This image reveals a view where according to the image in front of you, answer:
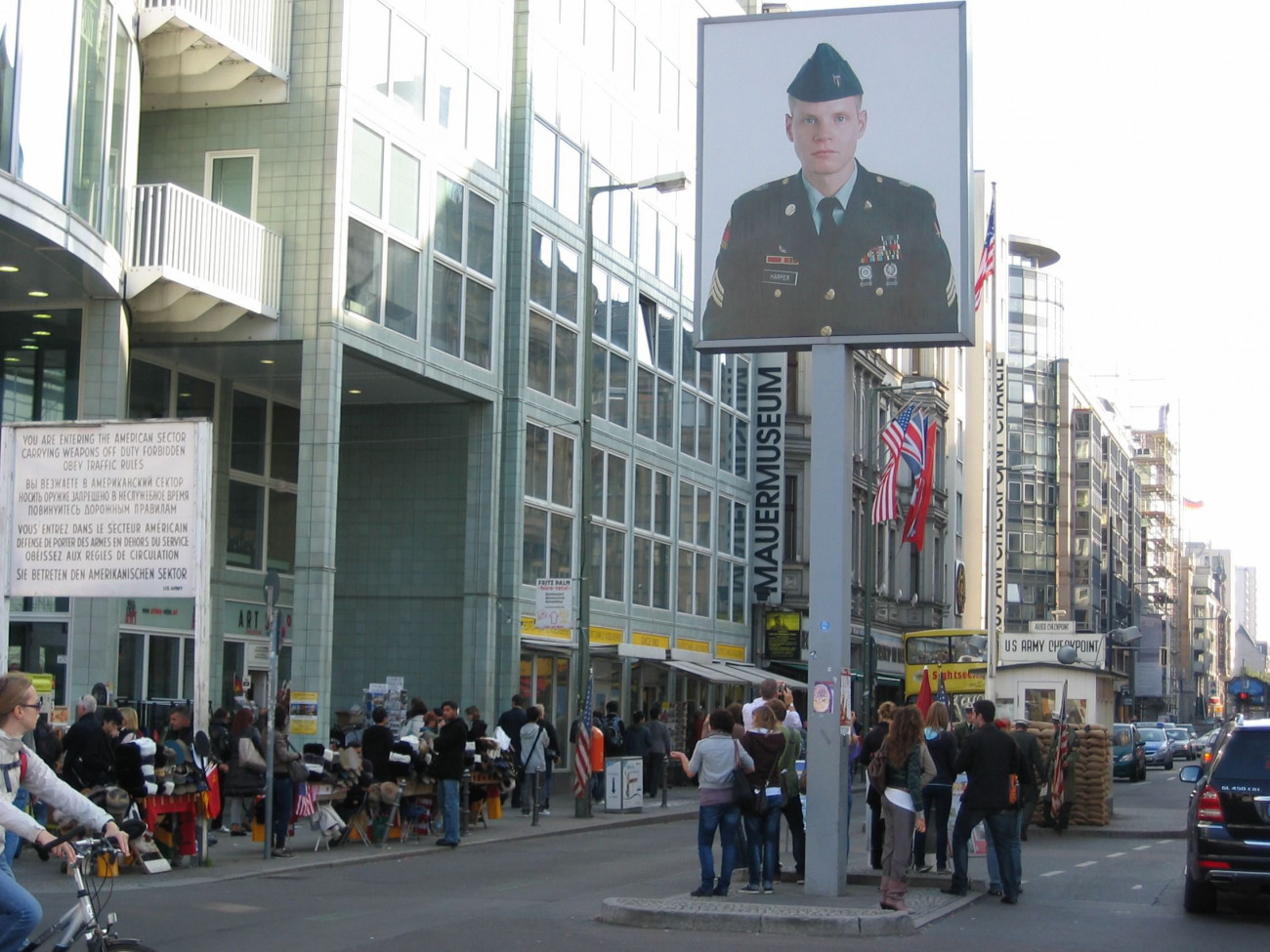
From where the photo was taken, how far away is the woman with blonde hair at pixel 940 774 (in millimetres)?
16328

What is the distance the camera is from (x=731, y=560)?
151ft

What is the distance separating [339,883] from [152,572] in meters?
4.01

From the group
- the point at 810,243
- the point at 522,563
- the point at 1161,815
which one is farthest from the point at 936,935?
the point at 522,563

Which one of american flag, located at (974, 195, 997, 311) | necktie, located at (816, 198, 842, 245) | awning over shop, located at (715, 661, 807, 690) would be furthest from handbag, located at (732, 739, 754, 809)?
awning over shop, located at (715, 661, 807, 690)

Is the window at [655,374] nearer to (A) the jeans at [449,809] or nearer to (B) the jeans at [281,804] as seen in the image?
(A) the jeans at [449,809]

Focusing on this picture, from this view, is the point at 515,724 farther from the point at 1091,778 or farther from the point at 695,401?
the point at 695,401

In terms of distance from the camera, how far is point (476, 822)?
1005 inches

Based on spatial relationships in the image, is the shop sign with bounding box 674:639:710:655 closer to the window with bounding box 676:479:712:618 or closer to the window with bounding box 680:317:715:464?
the window with bounding box 676:479:712:618

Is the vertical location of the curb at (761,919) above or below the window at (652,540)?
below

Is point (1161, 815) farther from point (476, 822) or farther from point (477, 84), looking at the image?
point (477, 84)

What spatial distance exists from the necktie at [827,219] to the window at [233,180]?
14.3 m

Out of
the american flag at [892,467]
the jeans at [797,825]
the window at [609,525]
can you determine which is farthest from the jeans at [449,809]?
the american flag at [892,467]

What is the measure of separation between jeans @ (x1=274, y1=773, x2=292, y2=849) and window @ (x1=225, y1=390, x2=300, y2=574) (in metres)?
10.5

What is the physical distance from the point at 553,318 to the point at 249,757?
56.4ft
